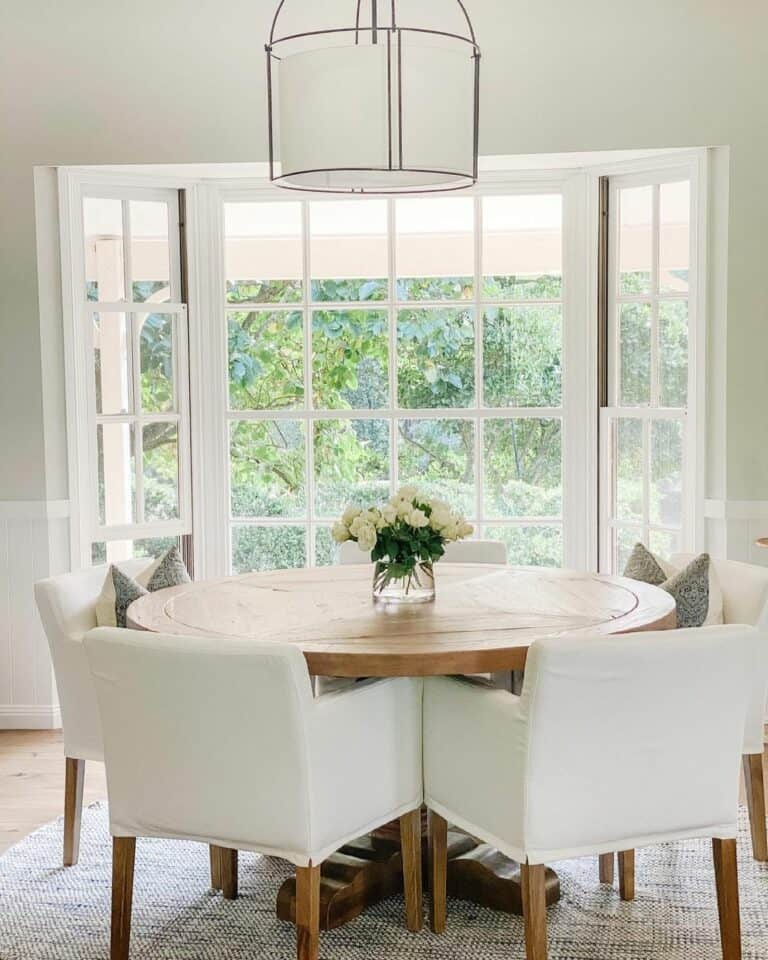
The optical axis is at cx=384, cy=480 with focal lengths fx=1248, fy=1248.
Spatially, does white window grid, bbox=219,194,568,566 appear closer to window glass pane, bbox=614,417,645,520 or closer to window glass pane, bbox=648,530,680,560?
window glass pane, bbox=614,417,645,520

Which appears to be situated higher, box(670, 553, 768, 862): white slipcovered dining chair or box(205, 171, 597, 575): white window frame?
box(205, 171, 597, 575): white window frame

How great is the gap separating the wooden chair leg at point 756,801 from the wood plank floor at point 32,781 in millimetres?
915

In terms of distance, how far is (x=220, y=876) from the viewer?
3283mm

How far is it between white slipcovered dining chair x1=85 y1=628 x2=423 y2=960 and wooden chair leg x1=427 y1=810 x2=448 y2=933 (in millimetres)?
242

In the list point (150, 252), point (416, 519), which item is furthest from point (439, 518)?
point (150, 252)

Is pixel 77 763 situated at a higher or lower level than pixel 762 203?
lower

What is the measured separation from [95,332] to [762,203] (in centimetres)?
259

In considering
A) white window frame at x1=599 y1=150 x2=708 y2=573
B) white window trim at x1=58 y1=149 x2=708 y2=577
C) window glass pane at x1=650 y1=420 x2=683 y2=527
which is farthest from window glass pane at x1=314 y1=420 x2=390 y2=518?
window glass pane at x1=650 y1=420 x2=683 y2=527

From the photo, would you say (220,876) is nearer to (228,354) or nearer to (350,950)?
(350,950)

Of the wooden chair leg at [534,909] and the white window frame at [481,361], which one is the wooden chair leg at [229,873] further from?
the white window frame at [481,361]

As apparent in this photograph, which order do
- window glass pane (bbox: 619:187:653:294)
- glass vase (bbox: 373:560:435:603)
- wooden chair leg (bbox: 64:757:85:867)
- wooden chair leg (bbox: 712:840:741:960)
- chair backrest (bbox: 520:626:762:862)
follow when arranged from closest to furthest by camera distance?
chair backrest (bbox: 520:626:762:862) → wooden chair leg (bbox: 712:840:741:960) → glass vase (bbox: 373:560:435:603) → wooden chair leg (bbox: 64:757:85:867) → window glass pane (bbox: 619:187:653:294)

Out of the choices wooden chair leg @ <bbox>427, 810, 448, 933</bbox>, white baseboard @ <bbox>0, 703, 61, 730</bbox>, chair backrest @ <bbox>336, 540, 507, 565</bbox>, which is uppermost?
chair backrest @ <bbox>336, 540, 507, 565</bbox>

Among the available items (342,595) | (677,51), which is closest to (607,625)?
(342,595)

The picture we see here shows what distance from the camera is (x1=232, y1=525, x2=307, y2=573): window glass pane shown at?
5.29 meters
